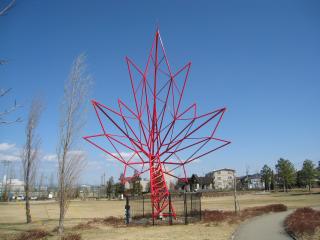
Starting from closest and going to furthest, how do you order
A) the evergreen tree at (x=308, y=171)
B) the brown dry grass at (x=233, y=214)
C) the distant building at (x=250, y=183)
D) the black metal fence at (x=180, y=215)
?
the black metal fence at (x=180, y=215)
the brown dry grass at (x=233, y=214)
the evergreen tree at (x=308, y=171)
the distant building at (x=250, y=183)

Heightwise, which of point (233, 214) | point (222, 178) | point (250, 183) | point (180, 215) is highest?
point (222, 178)

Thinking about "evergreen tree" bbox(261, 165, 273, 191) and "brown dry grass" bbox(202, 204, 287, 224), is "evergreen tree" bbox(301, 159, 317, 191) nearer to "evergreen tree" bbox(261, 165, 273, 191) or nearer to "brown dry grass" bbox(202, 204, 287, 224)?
"evergreen tree" bbox(261, 165, 273, 191)

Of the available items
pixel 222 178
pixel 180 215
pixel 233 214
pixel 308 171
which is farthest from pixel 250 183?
pixel 180 215

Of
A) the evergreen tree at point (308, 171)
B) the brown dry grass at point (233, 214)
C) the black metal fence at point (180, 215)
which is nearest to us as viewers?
the black metal fence at point (180, 215)

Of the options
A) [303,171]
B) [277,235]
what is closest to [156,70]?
[277,235]

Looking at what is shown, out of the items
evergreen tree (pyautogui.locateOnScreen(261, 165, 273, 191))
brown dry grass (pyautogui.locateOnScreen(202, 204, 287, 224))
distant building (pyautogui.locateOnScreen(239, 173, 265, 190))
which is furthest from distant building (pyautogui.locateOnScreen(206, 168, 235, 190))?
brown dry grass (pyautogui.locateOnScreen(202, 204, 287, 224))

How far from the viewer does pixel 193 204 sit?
26.0 m

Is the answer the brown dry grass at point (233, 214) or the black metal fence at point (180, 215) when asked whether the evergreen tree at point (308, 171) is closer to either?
the brown dry grass at point (233, 214)

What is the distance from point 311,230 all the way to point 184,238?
571cm

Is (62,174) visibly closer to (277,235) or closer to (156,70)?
(156,70)

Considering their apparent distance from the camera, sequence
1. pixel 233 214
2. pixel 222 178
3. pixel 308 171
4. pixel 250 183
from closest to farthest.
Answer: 1. pixel 233 214
2. pixel 308 171
3. pixel 222 178
4. pixel 250 183

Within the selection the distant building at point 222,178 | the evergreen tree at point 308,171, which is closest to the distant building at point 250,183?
the distant building at point 222,178

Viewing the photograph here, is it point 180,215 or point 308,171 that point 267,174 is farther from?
point 180,215

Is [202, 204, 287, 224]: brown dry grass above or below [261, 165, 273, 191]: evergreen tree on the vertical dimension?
below
